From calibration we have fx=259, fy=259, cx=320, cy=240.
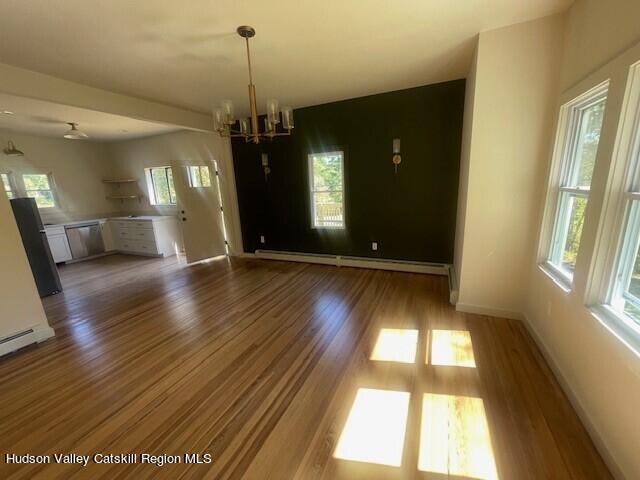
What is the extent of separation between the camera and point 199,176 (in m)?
5.05

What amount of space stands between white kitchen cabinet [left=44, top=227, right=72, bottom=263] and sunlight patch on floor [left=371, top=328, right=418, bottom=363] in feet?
21.2

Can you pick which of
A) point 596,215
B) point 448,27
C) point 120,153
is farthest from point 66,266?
point 596,215

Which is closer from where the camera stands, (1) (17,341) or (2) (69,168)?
(1) (17,341)

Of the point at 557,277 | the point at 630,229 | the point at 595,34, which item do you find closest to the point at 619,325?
the point at 630,229

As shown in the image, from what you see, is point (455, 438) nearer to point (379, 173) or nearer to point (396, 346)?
point (396, 346)

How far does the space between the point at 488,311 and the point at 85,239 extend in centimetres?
753

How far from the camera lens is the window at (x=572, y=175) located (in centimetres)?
178

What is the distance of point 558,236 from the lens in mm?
2135

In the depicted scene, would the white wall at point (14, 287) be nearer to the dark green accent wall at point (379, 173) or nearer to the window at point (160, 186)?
the dark green accent wall at point (379, 173)

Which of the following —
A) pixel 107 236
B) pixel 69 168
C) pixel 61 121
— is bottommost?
pixel 107 236

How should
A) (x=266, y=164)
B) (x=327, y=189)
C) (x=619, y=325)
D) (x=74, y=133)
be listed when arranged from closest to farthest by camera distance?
(x=619, y=325), (x=74, y=133), (x=327, y=189), (x=266, y=164)

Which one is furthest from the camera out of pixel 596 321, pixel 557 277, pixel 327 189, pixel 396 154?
pixel 327 189

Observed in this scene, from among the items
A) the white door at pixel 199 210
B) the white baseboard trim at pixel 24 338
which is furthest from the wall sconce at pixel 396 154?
the white baseboard trim at pixel 24 338

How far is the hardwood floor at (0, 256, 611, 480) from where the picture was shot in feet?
4.49
